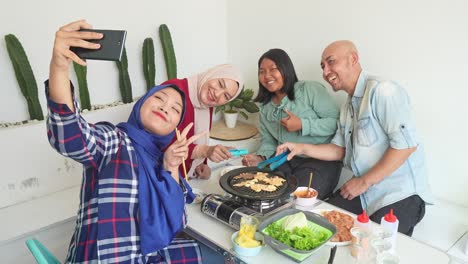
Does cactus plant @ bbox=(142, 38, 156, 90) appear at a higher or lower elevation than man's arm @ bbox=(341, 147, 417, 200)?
higher

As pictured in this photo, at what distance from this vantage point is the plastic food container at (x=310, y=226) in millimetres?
1182

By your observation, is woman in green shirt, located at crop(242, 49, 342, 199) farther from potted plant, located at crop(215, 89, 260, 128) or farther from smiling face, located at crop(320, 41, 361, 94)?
potted plant, located at crop(215, 89, 260, 128)

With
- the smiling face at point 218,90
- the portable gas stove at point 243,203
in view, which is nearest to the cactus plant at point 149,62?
the smiling face at point 218,90

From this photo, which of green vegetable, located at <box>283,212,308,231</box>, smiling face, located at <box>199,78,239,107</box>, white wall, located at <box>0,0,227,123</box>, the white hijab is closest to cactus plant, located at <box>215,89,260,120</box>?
white wall, located at <box>0,0,227,123</box>

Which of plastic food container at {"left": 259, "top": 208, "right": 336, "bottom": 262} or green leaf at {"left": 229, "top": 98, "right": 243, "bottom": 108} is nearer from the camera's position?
plastic food container at {"left": 259, "top": 208, "right": 336, "bottom": 262}

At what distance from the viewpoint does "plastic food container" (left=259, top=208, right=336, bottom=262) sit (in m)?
1.18

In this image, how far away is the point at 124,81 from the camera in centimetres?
244

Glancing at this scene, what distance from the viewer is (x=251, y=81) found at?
3000mm

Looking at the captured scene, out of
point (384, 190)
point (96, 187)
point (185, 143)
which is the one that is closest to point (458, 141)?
point (384, 190)

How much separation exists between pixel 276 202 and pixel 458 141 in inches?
45.8

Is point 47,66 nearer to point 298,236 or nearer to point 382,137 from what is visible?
point 298,236

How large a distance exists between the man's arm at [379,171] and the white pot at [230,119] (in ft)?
3.98

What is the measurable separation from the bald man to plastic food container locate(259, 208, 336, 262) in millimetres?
483

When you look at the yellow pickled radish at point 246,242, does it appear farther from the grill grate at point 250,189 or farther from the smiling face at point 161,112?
the smiling face at point 161,112
